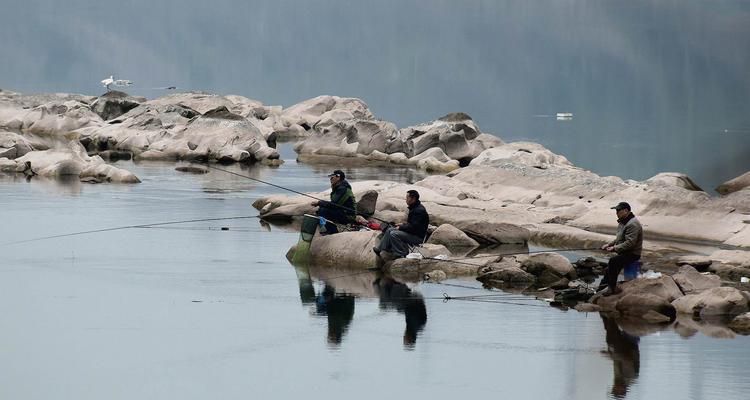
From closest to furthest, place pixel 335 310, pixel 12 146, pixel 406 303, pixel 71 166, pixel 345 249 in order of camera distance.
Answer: pixel 335 310 → pixel 406 303 → pixel 345 249 → pixel 71 166 → pixel 12 146

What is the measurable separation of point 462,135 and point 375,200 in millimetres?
31104

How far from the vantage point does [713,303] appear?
1883cm

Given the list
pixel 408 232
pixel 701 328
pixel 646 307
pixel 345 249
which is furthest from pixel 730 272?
pixel 345 249

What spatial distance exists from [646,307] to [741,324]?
1.35m

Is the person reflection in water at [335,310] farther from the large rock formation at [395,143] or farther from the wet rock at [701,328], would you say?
the large rock formation at [395,143]

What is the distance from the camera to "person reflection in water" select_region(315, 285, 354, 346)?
57.3ft

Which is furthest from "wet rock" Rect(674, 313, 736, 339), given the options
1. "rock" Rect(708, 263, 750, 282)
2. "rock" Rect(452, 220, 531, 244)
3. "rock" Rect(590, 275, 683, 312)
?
"rock" Rect(452, 220, 531, 244)

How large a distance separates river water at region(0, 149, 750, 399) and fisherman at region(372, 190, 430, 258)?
667 mm

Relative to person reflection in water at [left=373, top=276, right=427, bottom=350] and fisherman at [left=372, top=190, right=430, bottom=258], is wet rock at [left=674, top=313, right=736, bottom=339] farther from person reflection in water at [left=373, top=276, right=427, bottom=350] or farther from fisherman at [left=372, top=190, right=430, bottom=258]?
fisherman at [left=372, top=190, right=430, bottom=258]

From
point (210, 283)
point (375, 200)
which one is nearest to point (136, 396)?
point (210, 283)

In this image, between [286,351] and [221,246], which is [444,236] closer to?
[221,246]

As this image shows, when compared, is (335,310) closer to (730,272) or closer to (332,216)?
(332,216)

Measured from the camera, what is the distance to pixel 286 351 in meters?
16.3

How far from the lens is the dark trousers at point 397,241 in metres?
22.2
